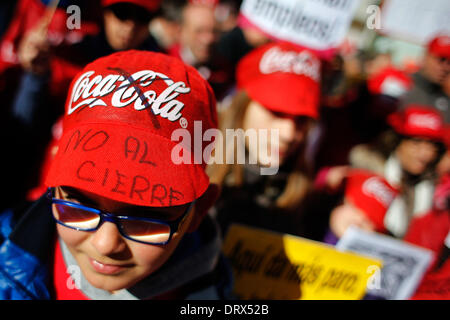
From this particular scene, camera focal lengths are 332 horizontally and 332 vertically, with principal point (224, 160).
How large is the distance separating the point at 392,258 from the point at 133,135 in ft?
4.19

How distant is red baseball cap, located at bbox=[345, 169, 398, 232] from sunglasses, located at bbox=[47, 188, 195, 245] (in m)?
1.23

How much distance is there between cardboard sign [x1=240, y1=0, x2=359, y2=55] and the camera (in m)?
1.88

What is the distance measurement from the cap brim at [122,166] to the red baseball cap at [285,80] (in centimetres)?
91

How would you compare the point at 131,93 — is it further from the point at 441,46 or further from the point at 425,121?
the point at 441,46

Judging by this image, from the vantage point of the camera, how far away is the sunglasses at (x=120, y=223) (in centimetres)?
82

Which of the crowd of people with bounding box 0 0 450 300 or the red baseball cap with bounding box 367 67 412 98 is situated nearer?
the crowd of people with bounding box 0 0 450 300

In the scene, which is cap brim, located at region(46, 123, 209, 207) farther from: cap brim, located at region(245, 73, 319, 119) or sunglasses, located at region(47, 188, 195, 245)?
cap brim, located at region(245, 73, 319, 119)

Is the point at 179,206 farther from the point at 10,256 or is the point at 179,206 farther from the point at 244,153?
the point at 244,153

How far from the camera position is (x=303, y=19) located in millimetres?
1973

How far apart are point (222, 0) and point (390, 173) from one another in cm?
664

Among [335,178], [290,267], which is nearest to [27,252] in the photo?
[290,267]
